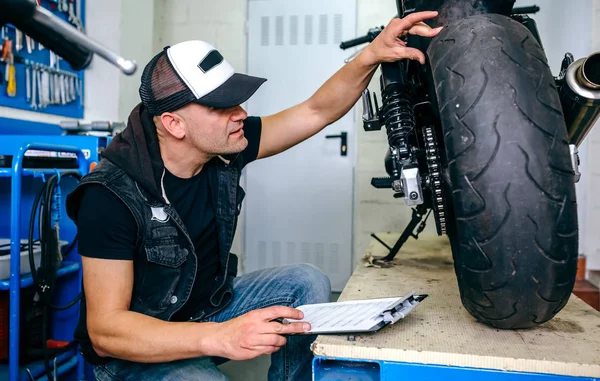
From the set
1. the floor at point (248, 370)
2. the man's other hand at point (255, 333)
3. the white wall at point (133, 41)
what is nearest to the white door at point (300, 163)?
the white wall at point (133, 41)

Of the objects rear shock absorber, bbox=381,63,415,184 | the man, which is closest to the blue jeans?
the man

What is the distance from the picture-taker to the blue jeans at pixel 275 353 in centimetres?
100

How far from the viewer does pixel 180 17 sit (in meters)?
3.57

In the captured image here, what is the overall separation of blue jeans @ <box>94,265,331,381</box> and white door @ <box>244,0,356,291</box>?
198cm

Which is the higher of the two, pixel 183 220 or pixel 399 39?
pixel 399 39

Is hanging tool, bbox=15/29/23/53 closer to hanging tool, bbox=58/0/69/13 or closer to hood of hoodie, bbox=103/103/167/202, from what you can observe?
hanging tool, bbox=58/0/69/13

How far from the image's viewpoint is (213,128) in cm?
115

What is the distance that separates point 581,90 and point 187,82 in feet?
2.69

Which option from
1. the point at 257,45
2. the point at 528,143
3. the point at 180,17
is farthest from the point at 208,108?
the point at 180,17

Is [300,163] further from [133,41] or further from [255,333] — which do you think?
[255,333]

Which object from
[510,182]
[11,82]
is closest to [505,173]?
[510,182]

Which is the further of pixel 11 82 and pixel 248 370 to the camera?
pixel 11 82

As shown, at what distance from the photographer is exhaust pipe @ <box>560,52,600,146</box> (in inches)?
36.6

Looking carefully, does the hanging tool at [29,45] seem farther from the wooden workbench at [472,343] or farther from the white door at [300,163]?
the wooden workbench at [472,343]
